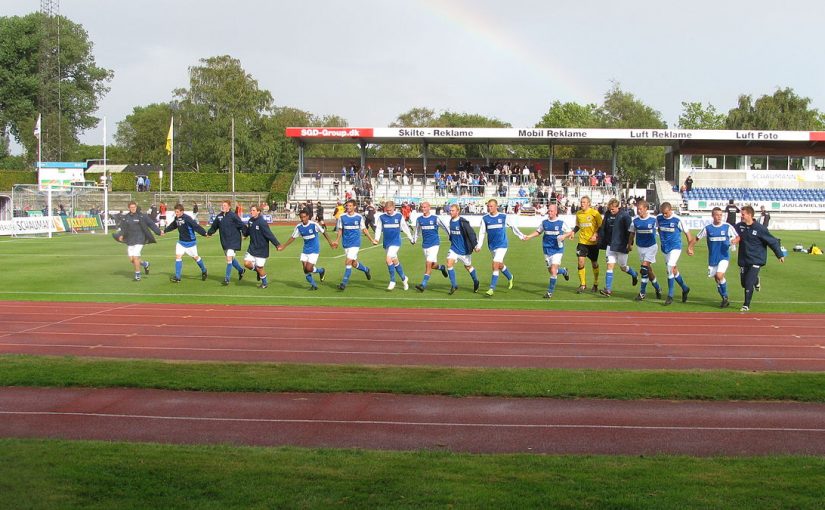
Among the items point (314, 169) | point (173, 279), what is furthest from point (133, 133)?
point (173, 279)

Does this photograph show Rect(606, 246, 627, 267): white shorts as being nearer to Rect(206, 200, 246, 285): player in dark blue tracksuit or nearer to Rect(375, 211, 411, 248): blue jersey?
Rect(375, 211, 411, 248): blue jersey

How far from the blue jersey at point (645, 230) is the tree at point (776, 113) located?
293 feet

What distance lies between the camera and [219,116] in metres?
87.8

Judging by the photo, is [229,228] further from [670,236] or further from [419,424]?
[419,424]

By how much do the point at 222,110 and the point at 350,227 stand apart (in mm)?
73148

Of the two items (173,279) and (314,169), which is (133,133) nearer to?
(314,169)

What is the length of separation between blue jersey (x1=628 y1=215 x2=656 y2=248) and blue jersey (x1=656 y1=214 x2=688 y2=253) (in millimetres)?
172

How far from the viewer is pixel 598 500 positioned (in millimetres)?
5914

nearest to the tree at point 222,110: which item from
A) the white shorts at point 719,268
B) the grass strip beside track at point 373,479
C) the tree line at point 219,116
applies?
the tree line at point 219,116

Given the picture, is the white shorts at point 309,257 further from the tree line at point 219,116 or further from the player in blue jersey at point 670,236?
the tree line at point 219,116

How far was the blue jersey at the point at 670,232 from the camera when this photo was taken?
1756cm

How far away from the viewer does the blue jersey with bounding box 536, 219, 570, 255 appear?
734 inches

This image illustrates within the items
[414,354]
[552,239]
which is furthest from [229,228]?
[414,354]

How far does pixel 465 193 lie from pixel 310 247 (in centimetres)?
4273
